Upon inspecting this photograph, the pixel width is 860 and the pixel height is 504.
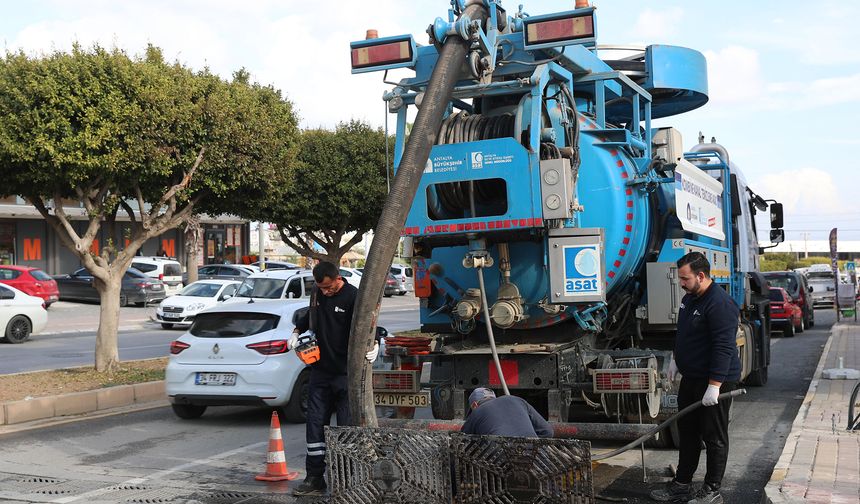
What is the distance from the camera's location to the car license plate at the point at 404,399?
25.9ft

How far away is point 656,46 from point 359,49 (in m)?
3.98

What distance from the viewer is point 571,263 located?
7367 millimetres

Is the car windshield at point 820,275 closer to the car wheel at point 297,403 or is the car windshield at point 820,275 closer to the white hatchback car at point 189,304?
the white hatchback car at point 189,304

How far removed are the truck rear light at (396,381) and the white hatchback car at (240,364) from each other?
2.87 meters

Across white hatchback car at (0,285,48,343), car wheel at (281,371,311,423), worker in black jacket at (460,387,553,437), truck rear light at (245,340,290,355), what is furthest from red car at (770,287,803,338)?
worker in black jacket at (460,387,553,437)

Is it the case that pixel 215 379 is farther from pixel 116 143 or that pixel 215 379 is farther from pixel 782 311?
pixel 782 311

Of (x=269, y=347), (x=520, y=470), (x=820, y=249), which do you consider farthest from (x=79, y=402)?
(x=820, y=249)

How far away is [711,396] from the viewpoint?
6480mm

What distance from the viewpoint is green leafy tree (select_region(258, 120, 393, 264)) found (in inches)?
1235

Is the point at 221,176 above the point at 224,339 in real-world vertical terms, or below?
above

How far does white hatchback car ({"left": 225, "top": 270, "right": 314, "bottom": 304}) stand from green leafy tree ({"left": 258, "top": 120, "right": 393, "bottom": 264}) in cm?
1157

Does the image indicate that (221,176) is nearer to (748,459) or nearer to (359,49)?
(359,49)

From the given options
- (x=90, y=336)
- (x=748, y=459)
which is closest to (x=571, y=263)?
(x=748, y=459)

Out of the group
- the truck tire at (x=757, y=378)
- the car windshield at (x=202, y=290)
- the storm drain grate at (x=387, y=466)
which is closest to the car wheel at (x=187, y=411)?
the storm drain grate at (x=387, y=466)
